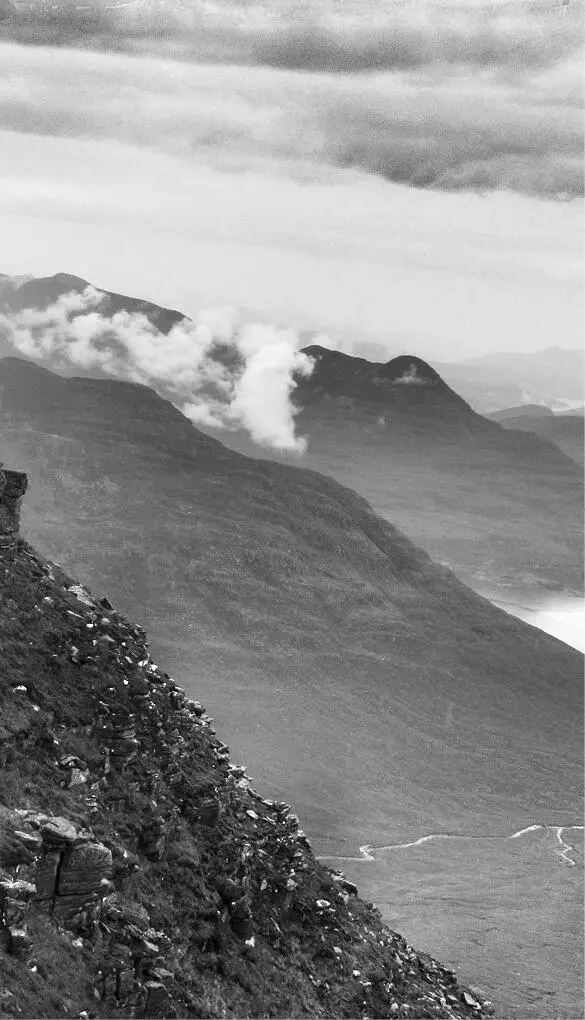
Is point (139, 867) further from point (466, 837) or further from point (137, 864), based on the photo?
point (466, 837)

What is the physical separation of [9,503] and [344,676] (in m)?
128

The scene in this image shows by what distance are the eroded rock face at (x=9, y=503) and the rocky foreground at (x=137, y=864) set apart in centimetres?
5

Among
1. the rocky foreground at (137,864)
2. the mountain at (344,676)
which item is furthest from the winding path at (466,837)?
the rocky foreground at (137,864)

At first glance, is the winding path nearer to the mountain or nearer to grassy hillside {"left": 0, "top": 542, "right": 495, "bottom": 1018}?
the mountain

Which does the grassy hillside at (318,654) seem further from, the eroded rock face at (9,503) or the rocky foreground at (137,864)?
the eroded rock face at (9,503)

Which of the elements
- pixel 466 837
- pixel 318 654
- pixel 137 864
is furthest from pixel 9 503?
pixel 318 654

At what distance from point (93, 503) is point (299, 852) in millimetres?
145987

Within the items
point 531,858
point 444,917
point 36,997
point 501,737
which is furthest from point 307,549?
point 36,997

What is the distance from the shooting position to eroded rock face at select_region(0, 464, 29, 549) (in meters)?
35.5

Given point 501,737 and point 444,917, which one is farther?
point 501,737

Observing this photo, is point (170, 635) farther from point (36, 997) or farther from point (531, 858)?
point (36, 997)

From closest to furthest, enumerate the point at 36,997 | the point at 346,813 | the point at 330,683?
1. the point at 36,997
2. the point at 346,813
3. the point at 330,683

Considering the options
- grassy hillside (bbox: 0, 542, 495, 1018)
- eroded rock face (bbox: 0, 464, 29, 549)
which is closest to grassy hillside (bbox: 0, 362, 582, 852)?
grassy hillside (bbox: 0, 542, 495, 1018)

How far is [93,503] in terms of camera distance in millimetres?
179625
